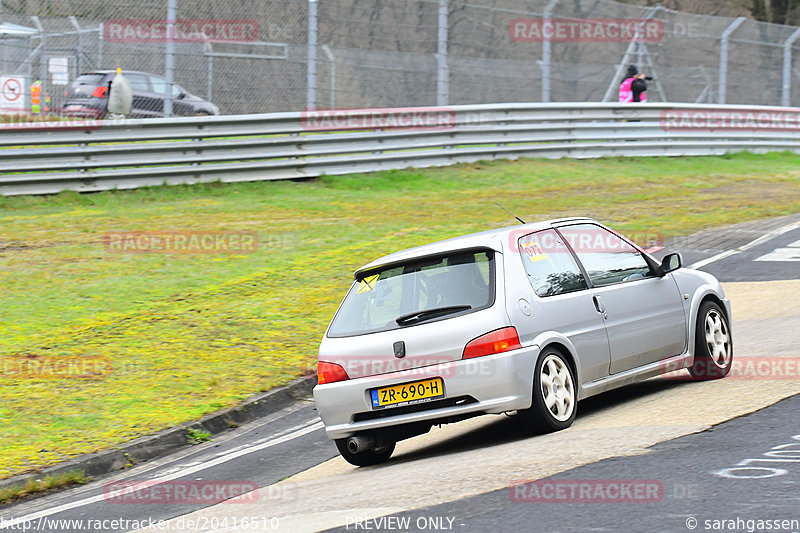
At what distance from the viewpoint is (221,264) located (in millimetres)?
13828

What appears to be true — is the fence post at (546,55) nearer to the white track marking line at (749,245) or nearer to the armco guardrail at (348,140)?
the armco guardrail at (348,140)

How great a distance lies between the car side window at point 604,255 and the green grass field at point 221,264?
3021 mm

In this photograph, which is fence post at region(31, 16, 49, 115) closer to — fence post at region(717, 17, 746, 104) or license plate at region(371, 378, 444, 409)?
license plate at region(371, 378, 444, 409)

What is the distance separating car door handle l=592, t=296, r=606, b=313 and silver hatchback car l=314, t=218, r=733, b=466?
0.01 meters

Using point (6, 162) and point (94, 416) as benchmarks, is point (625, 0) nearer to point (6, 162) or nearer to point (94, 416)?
point (6, 162)

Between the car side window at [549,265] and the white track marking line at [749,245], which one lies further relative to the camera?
the white track marking line at [749,245]

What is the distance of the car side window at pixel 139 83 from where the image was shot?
18072 mm

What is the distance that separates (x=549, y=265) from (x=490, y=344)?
1009mm

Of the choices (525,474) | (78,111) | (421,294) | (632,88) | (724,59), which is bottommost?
(525,474)

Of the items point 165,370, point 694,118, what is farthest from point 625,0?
point 165,370

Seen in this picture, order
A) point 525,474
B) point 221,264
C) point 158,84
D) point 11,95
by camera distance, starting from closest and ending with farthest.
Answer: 1. point 525,474
2. point 221,264
3. point 11,95
4. point 158,84

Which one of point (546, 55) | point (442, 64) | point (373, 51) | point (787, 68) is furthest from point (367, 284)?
point (787, 68)

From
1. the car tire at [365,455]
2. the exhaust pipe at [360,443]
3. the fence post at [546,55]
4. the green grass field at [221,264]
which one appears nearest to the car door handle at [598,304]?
the car tire at [365,455]

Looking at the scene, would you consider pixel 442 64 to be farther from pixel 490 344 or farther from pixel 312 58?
pixel 490 344
